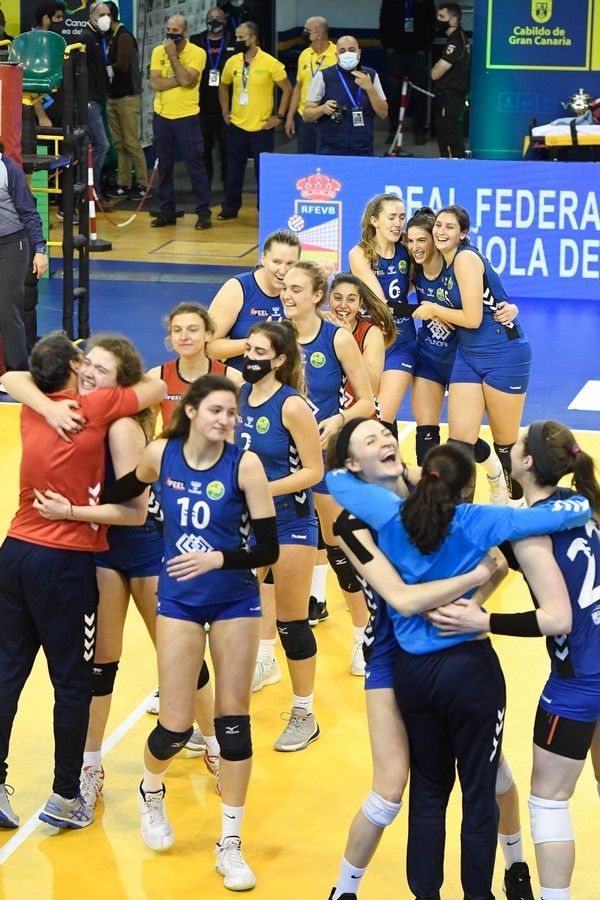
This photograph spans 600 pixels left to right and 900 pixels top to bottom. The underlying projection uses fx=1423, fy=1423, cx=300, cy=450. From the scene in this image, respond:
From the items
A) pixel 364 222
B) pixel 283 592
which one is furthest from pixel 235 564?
pixel 364 222

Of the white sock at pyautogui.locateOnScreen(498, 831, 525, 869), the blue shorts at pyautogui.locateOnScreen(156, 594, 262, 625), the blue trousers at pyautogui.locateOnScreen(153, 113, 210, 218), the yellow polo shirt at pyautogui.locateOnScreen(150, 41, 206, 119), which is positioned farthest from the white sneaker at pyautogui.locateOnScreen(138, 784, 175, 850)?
the yellow polo shirt at pyautogui.locateOnScreen(150, 41, 206, 119)

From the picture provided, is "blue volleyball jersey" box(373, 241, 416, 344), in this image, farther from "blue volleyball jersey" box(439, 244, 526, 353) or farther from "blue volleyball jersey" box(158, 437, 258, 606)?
"blue volleyball jersey" box(158, 437, 258, 606)

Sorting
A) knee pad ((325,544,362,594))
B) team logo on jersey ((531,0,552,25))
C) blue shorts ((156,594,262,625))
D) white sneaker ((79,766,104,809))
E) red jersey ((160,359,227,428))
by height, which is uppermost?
team logo on jersey ((531,0,552,25))

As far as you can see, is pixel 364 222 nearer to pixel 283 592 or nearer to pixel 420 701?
pixel 283 592

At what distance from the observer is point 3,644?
17.4 ft

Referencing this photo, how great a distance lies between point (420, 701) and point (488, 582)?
434 millimetres

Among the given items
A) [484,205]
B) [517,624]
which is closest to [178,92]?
[484,205]

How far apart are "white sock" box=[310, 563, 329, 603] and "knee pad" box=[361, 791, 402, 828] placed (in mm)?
3244

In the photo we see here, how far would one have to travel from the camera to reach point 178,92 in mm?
18688

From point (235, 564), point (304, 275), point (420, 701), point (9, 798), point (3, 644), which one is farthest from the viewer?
point (304, 275)

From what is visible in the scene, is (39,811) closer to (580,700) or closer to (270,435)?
(270,435)

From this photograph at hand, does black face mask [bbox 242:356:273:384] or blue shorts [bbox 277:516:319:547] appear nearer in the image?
black face mask [bbox 242:356:273:384]

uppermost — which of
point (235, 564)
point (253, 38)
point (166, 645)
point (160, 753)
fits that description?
point (253, 38)

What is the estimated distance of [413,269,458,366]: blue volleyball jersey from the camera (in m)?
8.24
